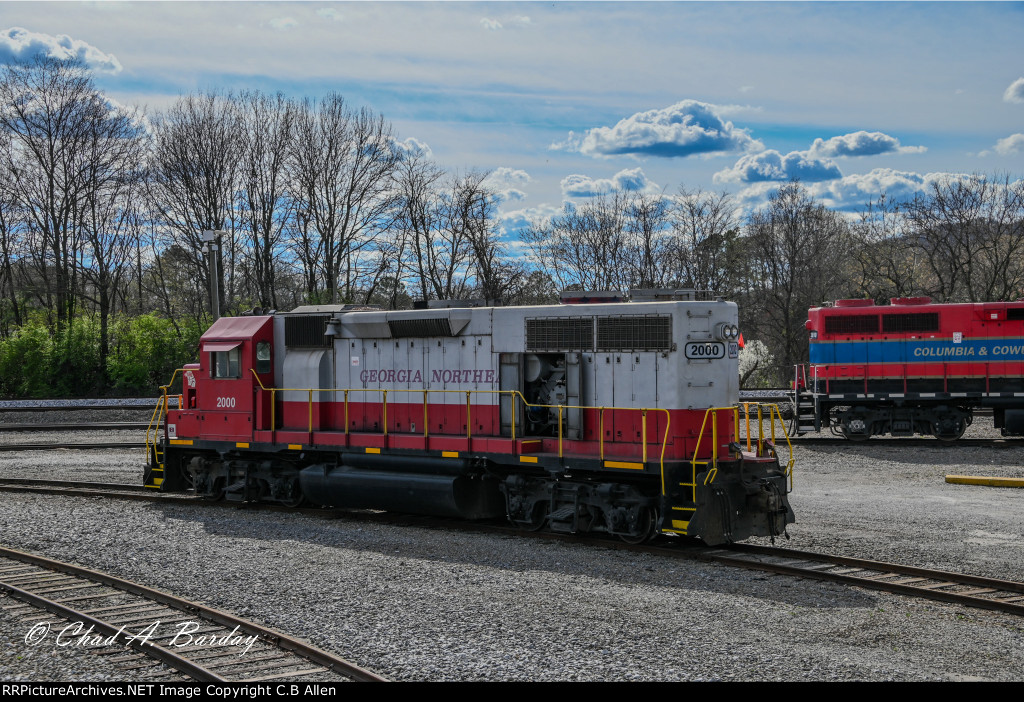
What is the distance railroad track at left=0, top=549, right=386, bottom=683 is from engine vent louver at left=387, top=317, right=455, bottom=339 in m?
5.27

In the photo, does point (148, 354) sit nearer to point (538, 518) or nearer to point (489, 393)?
point (489, 393)

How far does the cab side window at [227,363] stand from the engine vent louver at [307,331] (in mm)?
828

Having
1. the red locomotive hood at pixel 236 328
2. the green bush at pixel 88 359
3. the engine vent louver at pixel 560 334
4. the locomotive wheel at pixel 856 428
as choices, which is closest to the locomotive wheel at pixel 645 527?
the engine vent louver at pixel 560 334

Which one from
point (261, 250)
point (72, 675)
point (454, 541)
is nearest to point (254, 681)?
point (72, 675)

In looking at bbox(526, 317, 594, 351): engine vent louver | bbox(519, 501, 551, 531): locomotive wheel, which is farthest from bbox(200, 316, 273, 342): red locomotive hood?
bbox(519, 501, 551, 531): locomotive wheel

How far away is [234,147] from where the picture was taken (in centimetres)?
3959

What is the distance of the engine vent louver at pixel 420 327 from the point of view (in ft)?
41.8

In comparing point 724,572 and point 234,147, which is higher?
point 234,147

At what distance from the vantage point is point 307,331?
1424 cm

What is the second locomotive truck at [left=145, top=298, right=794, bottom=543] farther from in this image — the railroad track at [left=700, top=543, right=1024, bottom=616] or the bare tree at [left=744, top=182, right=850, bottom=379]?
the bare tree at [left=744, top=182, right=850, bottom=379]

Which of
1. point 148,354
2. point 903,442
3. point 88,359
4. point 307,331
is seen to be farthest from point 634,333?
point 88,359
